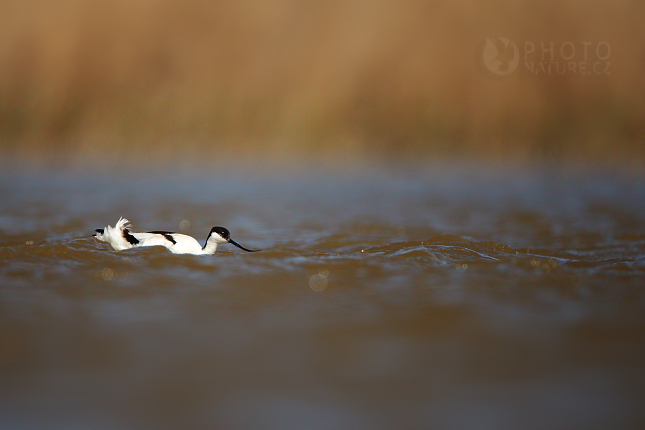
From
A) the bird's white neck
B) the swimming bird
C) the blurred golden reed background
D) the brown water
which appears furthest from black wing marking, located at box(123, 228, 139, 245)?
the blurred golden reed background

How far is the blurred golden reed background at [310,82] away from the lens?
27.2 meters

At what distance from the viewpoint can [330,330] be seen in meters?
4.72

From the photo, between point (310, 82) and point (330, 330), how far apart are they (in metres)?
28.8

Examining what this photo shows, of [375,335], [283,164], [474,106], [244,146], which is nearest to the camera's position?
[375,335]

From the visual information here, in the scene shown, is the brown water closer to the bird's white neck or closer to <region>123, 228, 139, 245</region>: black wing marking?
the bird's white neck

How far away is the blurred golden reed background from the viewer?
89.2ft

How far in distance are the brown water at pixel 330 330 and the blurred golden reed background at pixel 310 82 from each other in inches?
720

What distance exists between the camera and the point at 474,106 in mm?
29766

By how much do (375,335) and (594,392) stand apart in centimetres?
154

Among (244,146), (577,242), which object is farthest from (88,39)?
(577,242)

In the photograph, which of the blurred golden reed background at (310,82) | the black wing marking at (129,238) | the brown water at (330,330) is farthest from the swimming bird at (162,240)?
the blurred golden reed background at (310,82)

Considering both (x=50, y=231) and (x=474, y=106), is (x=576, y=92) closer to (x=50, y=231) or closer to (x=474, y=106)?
(x=474, y=106)

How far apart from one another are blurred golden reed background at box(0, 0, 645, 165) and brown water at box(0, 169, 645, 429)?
60.0 feet

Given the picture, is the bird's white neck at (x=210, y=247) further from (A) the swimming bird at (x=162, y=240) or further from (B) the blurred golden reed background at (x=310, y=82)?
(B) the blurred golden reed background at (x=310, y=82)
